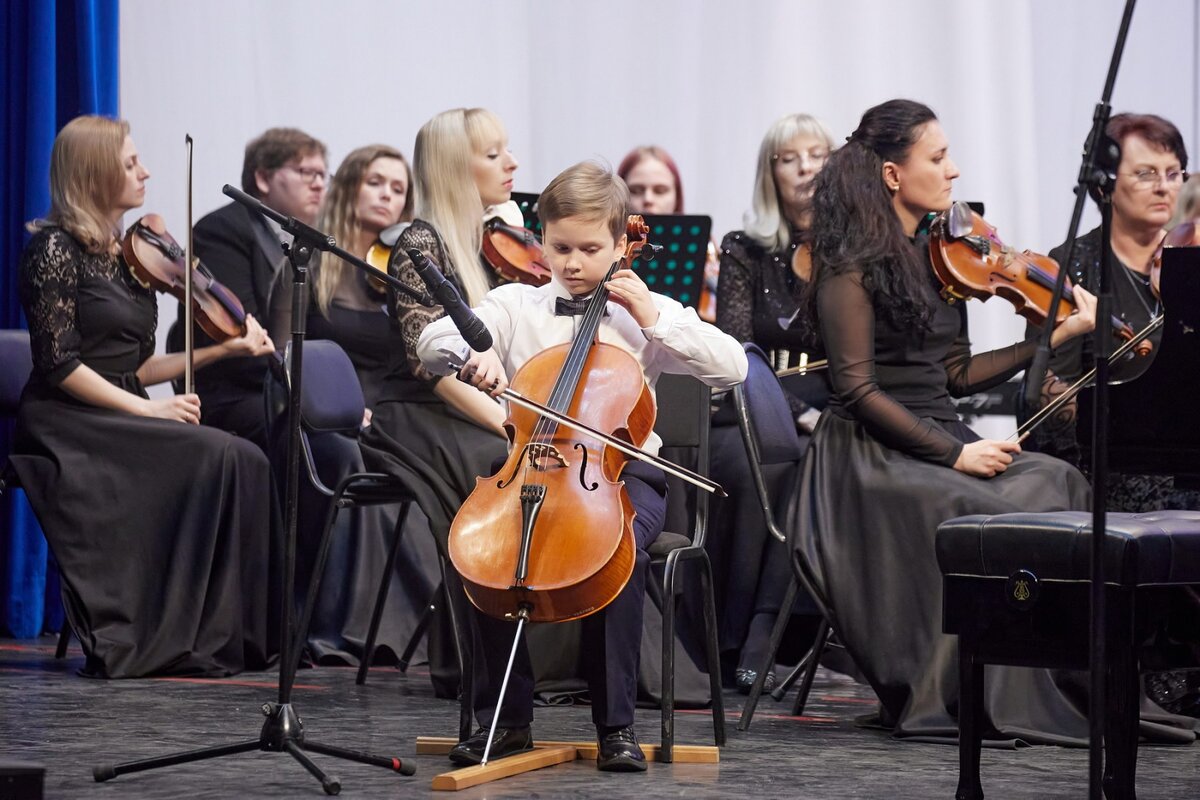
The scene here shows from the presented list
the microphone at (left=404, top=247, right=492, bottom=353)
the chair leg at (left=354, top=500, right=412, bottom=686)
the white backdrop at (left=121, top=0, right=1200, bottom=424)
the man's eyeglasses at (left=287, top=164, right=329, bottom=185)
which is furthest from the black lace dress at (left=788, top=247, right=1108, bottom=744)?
the white backdrop at (left=121, top=0, right=1200, bottom=424)

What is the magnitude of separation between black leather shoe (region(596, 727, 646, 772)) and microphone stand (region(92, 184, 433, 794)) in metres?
0.31

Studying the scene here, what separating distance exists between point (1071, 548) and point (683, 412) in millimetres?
940

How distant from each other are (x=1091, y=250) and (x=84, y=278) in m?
2.44

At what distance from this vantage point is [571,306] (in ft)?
9.48

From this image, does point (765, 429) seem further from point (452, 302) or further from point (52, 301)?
point (52, 301)

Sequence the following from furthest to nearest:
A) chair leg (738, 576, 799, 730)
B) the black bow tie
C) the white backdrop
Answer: the white backdrop → chair leg (738, 576, 799, 730) → the black bow tie

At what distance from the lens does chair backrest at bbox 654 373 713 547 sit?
3.14 metres

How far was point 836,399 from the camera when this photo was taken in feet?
11.1

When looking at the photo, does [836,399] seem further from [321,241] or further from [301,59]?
[301,59]

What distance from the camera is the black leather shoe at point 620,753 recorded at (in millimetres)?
2670

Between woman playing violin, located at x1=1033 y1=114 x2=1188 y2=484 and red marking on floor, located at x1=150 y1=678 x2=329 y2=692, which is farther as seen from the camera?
woman playing violin, located at x1=1033 y1=114 x2=1188 y2=484

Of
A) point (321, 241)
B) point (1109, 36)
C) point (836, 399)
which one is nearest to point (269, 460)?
point (836, 399)

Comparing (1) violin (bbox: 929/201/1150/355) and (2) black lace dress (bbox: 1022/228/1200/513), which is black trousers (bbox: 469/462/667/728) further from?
(2) black lace dress (bbox: 1022/228/1200/513)

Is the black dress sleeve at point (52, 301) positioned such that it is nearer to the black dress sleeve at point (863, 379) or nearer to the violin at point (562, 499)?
the violin at point (562, 499)
